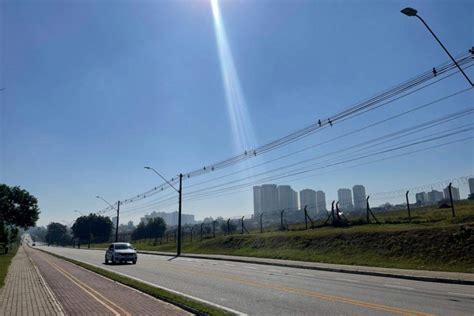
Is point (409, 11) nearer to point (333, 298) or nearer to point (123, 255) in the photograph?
point (333, 298)

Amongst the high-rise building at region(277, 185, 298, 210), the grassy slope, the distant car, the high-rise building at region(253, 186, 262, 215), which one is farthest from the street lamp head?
the high-rise building at region(253, 186, 262, 215)

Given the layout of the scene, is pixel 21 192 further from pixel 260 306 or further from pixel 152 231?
pixel 260 306

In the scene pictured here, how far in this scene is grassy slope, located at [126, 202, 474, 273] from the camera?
63.5ft

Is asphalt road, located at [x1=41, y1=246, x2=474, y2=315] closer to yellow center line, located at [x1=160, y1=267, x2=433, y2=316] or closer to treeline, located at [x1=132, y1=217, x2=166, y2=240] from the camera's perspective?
yellow center line, located at [x1=160, y1=267, x2=433, y2=316]

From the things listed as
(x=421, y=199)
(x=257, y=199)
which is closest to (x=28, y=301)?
(x=421, y=199)

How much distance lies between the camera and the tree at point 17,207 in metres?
80.3

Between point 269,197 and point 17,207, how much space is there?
64512 millimetres

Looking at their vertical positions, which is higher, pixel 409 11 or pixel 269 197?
pixel 269 197

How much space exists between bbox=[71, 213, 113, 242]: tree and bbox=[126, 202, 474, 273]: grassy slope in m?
121

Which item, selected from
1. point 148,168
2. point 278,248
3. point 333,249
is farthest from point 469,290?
point 148,168

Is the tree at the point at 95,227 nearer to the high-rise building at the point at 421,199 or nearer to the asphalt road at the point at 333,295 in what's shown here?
the high-rise building at the point at 421,199

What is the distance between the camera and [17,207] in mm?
81438

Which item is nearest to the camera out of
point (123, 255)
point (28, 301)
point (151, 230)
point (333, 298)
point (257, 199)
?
point (333, 298)

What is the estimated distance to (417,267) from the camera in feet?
62.0
